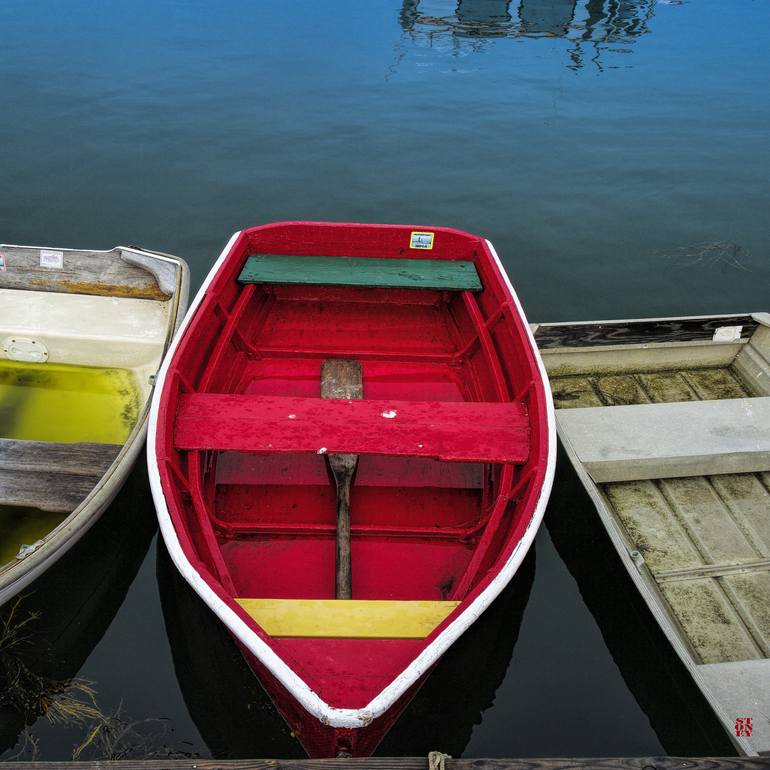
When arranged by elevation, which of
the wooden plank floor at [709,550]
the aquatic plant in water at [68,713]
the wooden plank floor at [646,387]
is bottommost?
the aquatic plant in water at [68,713]

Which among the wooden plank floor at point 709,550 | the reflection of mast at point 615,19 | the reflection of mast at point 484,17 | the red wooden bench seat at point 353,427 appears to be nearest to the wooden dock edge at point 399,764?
the red wooden bench seat at point 353,427

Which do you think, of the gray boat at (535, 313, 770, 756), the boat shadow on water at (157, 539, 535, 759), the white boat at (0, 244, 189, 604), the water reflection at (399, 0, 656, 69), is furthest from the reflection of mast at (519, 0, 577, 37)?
the boat shadow on water at (157, 539, 535, 759)

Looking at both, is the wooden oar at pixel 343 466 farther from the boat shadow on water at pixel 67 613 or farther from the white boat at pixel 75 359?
the boat shadow on water at pixel 67 613

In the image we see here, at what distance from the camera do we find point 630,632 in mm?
4711

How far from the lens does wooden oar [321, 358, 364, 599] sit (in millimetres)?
3988

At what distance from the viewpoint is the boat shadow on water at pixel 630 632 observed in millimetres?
4082

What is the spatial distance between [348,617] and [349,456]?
5.59 feet

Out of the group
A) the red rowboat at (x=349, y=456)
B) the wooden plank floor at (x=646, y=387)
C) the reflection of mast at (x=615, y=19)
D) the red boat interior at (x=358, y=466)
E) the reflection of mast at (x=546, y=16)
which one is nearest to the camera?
the red rowboat at (x=349, y=456)

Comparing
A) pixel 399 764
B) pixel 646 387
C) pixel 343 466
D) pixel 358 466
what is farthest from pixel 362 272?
pixel 399 764

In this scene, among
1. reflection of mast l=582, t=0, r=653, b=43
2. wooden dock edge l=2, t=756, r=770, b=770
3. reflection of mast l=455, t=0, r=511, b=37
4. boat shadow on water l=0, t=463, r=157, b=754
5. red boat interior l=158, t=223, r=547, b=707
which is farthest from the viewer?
reflection of mast l=455, t=0, r=511, b=37

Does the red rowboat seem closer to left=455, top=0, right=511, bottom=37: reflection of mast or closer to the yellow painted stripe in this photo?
the yellow painted stripe

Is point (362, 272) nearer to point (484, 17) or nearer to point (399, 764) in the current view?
point (399, 764)

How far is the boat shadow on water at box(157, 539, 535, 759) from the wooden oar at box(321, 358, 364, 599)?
3.28 ft

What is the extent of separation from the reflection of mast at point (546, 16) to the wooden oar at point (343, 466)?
19.7 metres
